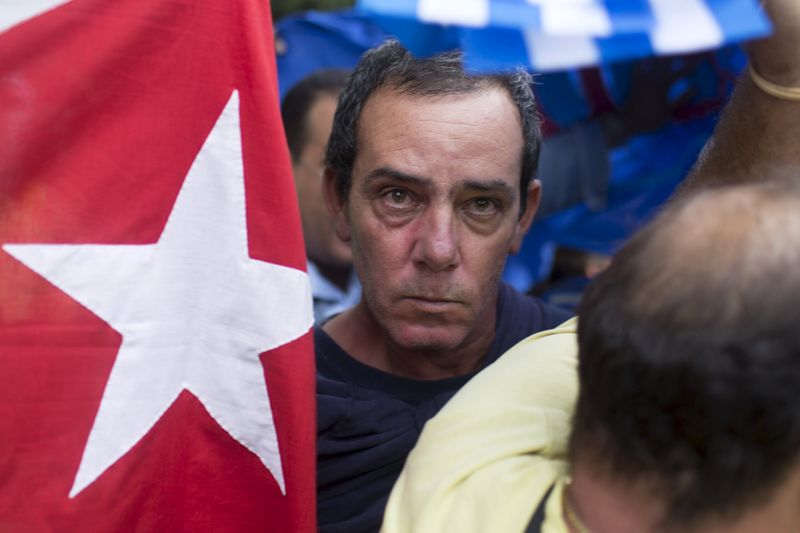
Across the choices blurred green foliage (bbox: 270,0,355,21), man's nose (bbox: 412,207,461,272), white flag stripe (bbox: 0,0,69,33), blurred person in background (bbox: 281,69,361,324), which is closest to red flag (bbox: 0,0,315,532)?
white flag stripe (bbox: 0,0,69,33)

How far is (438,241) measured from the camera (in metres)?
1.97

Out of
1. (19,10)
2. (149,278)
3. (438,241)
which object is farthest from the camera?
(438,241)

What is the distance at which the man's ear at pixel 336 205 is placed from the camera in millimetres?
2242

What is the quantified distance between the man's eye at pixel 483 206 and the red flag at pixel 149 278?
0.35m

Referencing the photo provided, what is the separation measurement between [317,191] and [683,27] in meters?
2.93

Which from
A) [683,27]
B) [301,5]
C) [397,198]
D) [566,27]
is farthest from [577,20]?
[301,5]

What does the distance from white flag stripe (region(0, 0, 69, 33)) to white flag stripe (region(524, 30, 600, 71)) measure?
34.7 inches

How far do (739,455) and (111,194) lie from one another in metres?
1.14

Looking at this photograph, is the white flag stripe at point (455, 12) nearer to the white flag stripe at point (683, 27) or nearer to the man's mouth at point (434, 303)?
the white flag stripe at point (683, 27)

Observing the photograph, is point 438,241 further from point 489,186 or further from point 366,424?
point 366,424

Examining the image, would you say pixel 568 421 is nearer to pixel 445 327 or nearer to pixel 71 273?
pixel 445 327

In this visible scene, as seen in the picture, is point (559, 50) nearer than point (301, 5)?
Yes

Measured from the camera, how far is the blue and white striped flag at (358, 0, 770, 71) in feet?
4.04

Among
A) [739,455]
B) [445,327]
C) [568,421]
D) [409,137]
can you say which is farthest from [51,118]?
[739,455]
